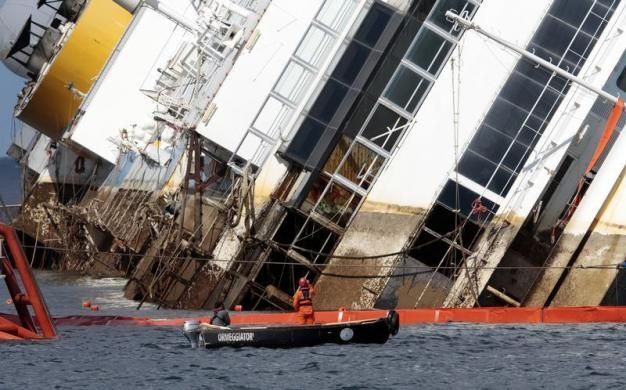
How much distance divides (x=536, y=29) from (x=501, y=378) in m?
16.0

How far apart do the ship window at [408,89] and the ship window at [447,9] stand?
163 cm

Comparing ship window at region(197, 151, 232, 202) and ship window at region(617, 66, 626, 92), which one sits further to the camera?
ship window at region(617, 66, 626, 92)

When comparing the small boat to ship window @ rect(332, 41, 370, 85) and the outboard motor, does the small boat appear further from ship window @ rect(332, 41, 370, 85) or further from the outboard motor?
ship window @ rect(332, 41, 370, 85)

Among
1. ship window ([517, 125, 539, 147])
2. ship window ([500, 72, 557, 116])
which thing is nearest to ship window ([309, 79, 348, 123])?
ship window ([500, 72, 557, 116])

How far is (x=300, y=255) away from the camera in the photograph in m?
54.3

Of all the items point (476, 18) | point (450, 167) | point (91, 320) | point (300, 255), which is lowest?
point (91, 320)

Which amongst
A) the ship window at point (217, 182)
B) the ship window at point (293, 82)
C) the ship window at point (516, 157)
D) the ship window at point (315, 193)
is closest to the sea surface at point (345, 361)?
the ship window at point (516, 157)

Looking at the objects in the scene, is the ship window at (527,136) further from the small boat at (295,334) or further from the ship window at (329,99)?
the small boat at (295,334)

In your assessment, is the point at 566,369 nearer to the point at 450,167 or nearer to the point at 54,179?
the point at 450,167

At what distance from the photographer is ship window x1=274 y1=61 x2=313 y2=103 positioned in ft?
180

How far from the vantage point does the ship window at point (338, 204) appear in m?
54.7

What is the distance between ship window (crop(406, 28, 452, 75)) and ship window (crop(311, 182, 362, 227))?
13.9 feet

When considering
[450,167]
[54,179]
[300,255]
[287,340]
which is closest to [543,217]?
[450,167]

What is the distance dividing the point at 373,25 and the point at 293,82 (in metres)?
2.85
